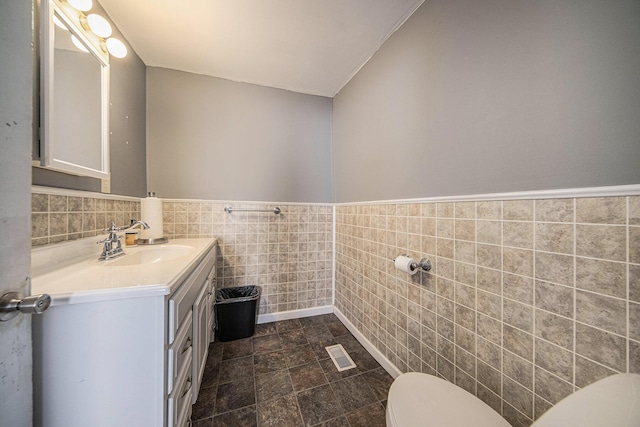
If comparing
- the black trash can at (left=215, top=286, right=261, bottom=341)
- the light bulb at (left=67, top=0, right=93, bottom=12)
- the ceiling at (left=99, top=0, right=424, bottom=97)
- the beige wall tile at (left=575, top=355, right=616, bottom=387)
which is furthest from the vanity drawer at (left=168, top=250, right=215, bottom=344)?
the ceiling at (left=99, top=0, right=424, bottom=97)

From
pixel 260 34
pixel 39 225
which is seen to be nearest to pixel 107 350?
pixel 39 225

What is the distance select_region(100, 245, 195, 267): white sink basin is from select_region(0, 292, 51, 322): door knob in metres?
0.54

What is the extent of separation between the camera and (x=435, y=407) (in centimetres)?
70

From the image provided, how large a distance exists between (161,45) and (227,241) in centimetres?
156

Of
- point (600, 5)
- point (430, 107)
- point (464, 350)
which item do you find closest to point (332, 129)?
point (430, 107)

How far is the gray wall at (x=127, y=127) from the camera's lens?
1312mm

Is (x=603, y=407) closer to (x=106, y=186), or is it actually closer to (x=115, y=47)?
(x=106, y=186)

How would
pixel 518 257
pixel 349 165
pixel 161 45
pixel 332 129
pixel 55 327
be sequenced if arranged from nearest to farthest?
pixel 55 327, pixel 518 257, pixel 161 45, pixel 349 165, pixel 332 129

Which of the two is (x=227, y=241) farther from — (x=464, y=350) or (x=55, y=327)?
(x=464, y=350)

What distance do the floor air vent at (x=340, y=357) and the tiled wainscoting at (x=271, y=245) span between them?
0.55 metres

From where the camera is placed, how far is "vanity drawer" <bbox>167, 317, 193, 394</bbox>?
67 cm

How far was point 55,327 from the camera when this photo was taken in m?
0.56

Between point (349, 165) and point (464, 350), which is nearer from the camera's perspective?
point (464, 350)

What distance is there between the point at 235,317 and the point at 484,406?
162 centimetres
